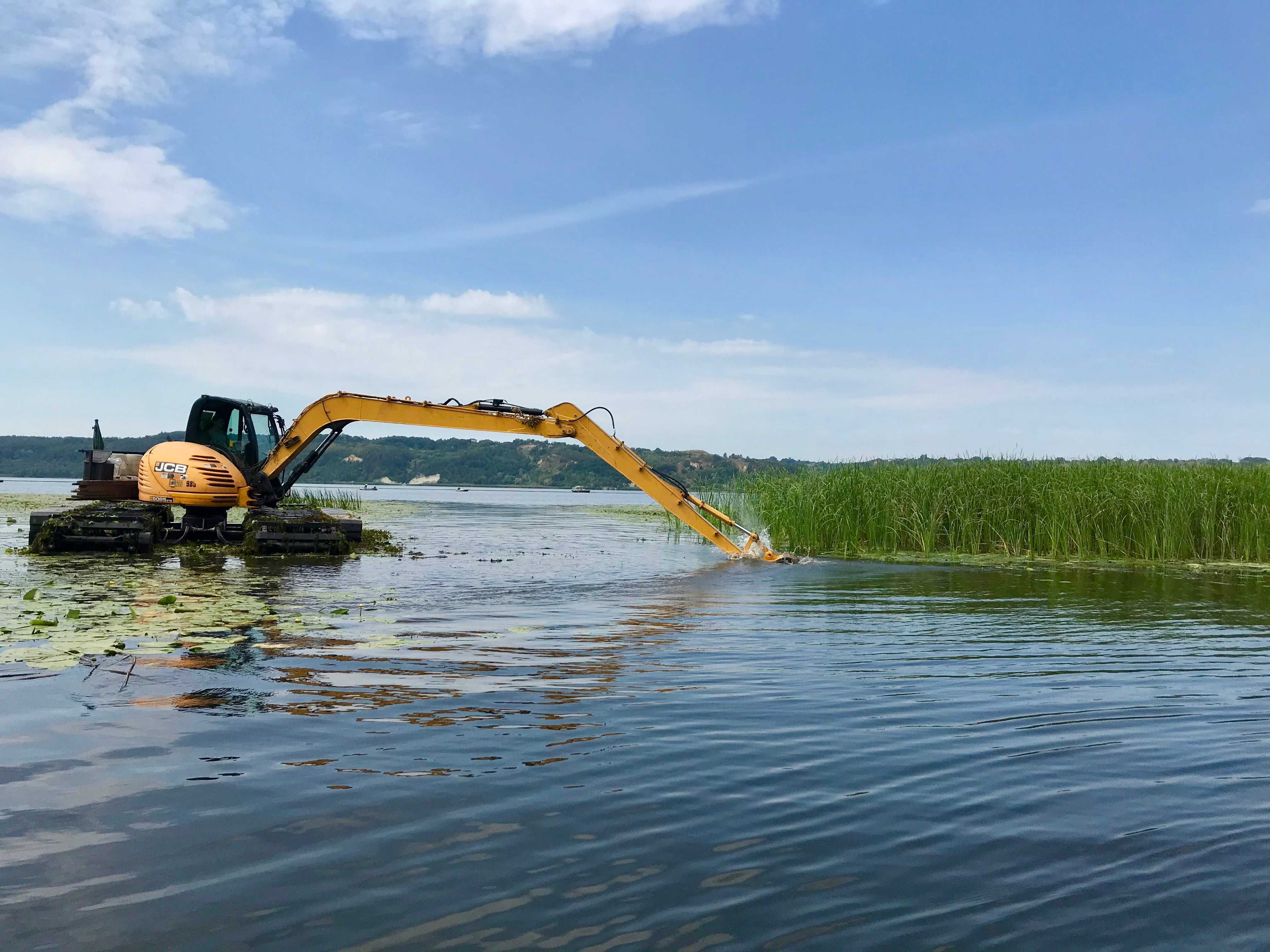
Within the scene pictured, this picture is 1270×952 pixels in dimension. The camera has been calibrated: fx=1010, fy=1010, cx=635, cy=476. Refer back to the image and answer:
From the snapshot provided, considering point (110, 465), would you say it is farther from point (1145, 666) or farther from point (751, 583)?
point (1145, 666)

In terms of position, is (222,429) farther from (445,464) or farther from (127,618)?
(445,464)

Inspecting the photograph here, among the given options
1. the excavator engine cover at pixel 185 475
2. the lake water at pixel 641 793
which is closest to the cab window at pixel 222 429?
the excavator engine cover at pixel 185 475

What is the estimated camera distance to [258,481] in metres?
20.5

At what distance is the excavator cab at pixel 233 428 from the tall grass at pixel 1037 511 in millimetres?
11457

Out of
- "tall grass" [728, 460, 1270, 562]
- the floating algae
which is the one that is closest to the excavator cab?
the floating algae

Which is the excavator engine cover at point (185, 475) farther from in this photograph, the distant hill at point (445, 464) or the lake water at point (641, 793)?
the distant hill at point (445, 464)

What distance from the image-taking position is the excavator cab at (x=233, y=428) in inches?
797

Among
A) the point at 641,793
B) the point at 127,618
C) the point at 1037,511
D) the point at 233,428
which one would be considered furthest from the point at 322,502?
the point at 641,793

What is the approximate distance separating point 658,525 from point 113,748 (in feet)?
107

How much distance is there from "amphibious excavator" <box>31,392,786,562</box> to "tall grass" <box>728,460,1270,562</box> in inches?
114

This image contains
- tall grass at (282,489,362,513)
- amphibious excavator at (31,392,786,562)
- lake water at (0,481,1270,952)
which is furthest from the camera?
tall grass at (282,489,362,513)

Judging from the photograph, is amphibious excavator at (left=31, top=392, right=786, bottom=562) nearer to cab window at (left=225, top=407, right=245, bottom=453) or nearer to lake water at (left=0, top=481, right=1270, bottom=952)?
cab window at (left=225, top=407, right=245, bottom=453)

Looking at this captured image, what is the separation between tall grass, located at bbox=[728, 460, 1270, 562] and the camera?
20.4 meters

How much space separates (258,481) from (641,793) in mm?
17600
